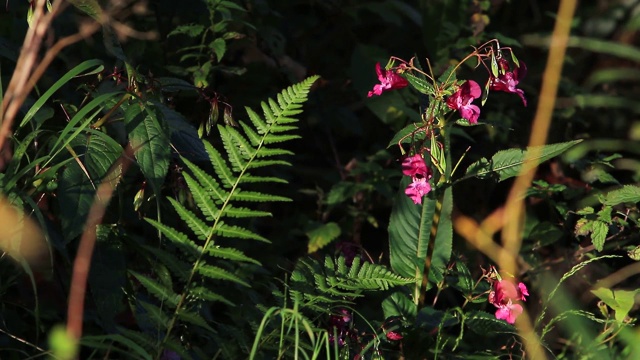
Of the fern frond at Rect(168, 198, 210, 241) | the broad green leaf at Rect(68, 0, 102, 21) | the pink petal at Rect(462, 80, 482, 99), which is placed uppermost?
the broad green leaf at Rect(68, 0, 102, 21)

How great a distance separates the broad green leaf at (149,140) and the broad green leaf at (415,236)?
0.66 m

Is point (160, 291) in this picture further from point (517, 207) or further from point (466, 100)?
point (517, 207)

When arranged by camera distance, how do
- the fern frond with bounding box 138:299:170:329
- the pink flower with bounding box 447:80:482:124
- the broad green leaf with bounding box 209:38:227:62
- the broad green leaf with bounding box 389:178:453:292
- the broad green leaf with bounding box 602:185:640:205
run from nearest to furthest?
the fern frond with bounding box 138:299:170:329
the pink flower with bounding box 447:80:482:124
the broad green leaf with bounding box 389:178:453:292
the broad green leaf with bounding box 602:185:640:205
the broad green leaf with bounding box 209:38:227:62

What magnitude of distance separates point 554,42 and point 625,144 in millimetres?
544

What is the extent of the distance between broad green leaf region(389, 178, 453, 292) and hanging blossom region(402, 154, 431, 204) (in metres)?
0.24

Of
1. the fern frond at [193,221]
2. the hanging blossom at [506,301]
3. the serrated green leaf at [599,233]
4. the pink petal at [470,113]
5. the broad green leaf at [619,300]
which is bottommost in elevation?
the broad green leaf at [619,300]

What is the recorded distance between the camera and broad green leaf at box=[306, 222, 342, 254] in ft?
10.3

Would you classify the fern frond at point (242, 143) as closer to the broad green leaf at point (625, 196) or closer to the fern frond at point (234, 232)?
the fern frond at point (234, 232)

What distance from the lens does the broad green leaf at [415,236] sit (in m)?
2.39

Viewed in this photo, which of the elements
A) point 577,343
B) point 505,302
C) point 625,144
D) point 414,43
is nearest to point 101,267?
point 505,302

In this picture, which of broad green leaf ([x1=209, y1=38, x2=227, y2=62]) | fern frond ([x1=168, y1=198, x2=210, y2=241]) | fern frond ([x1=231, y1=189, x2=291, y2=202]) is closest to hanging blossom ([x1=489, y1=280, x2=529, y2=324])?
fern frond ([x1=231, y1=189, x2=291, y2=202])

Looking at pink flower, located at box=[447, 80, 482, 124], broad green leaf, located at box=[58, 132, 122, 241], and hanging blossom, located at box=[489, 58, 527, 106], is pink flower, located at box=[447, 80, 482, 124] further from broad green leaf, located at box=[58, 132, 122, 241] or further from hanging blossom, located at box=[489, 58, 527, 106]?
broad green leaf, located at box=[58, 132, 122, 241]

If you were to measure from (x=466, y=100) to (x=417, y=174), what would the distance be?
21cm

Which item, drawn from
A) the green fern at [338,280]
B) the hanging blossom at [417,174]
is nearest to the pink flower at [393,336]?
the green fern at [338,280]
